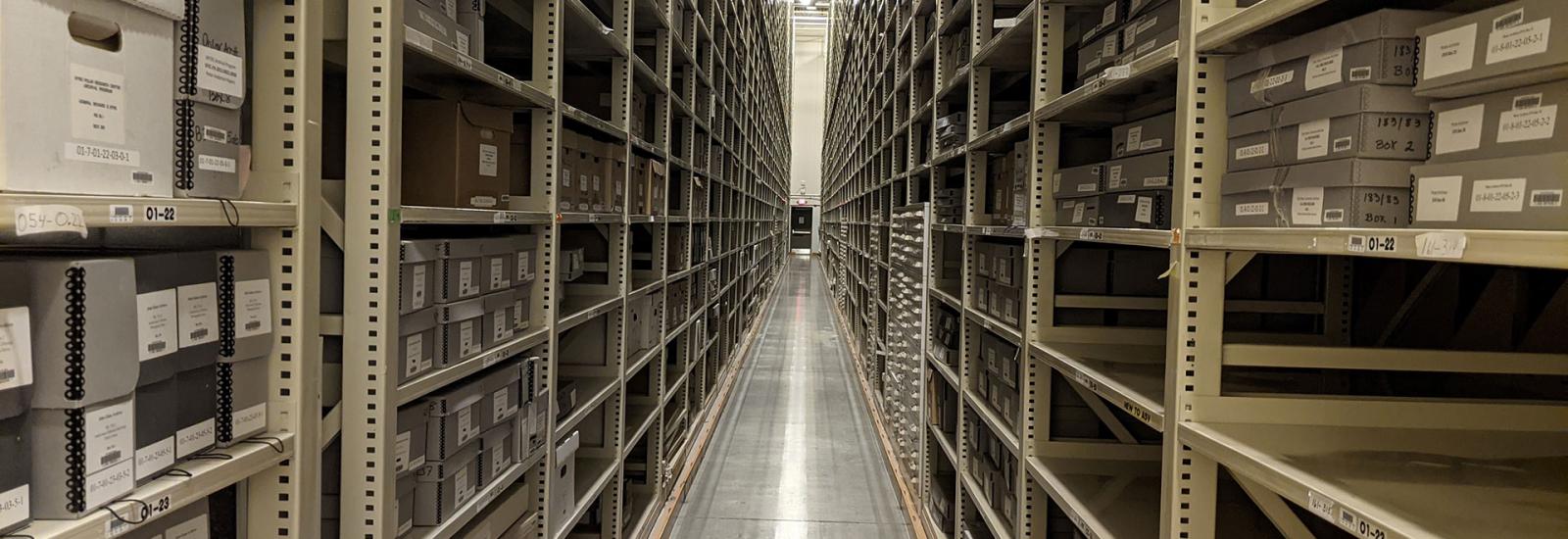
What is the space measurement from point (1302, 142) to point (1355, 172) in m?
0.13

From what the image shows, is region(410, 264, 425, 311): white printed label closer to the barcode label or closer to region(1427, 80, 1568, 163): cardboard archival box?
the barcode label

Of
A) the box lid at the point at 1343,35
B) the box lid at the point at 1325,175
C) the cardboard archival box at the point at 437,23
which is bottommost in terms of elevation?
the box lid at the point at 1325,175

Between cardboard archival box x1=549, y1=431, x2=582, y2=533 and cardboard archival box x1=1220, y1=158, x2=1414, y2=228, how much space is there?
1890mm

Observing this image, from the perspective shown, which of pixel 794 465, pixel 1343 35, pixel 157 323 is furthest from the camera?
pixel 794 465

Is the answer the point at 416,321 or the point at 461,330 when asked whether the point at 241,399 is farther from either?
the point at 461,330

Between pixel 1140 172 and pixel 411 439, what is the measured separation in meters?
1.74

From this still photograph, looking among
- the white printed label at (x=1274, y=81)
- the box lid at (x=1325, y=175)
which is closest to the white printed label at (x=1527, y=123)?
the box lid at (x=1325, y=175)

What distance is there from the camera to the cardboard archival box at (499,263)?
1906mm

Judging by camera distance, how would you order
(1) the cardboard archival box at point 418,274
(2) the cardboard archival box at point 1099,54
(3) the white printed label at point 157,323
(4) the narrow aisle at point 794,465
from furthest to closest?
(4) the narrow aisle at point 794,465, (2) the cardboard archival box at point 1099,54, (1) the cardboard archival box at point 418,274, (3) the white printed label at point 157,323

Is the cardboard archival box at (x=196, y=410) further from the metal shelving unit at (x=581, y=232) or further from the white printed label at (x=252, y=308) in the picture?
the metal shelving unit at (x=581, y=232)

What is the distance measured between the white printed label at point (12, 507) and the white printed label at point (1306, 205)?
5.60 feet

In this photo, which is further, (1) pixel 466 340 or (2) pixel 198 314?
(1) pixel 466 340

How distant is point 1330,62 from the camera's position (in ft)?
3.88

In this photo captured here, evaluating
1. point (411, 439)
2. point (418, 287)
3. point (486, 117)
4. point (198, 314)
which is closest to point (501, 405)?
point (411, 439)
